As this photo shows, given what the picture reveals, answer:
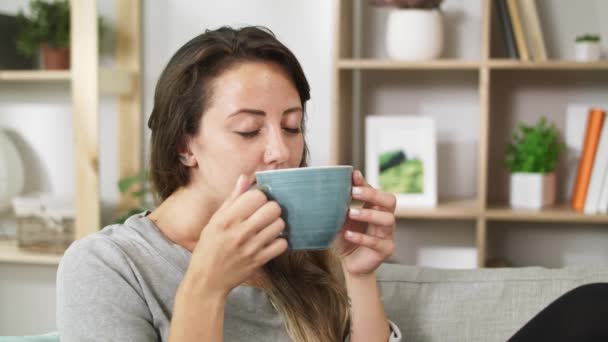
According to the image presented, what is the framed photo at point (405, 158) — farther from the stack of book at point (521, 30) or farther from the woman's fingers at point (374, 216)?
the woman's fingers at point (374, 216)

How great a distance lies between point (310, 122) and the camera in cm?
281

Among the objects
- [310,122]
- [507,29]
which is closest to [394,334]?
[507,29]

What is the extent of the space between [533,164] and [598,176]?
193 millimetres

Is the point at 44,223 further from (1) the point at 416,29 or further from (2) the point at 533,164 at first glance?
(2) the point at 533,164

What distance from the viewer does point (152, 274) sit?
3.88 feet

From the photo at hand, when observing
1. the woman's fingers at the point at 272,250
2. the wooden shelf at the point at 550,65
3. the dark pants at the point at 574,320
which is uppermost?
the wooden shelf at the point at 550,65

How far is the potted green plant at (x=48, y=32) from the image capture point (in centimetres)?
266

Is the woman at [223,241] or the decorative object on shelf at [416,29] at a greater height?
the decorative object on shelf at [416,29]

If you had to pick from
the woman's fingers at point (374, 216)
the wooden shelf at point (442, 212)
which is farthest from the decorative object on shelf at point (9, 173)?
the woman's fingers at point (374, 216)

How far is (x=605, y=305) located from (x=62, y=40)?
2061 millimetres

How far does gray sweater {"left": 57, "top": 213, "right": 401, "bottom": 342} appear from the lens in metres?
1.06

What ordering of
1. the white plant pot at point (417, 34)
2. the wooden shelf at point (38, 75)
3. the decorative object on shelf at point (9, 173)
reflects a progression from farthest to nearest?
the decorative object on shelf at point (9, 173), the wooden shelf at point (38, 75), the white plant pot at point (417, 34)

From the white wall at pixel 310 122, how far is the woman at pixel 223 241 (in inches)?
55.7

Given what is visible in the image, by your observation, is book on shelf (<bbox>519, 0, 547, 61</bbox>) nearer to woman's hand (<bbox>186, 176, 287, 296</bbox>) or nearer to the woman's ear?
the woman's ear
